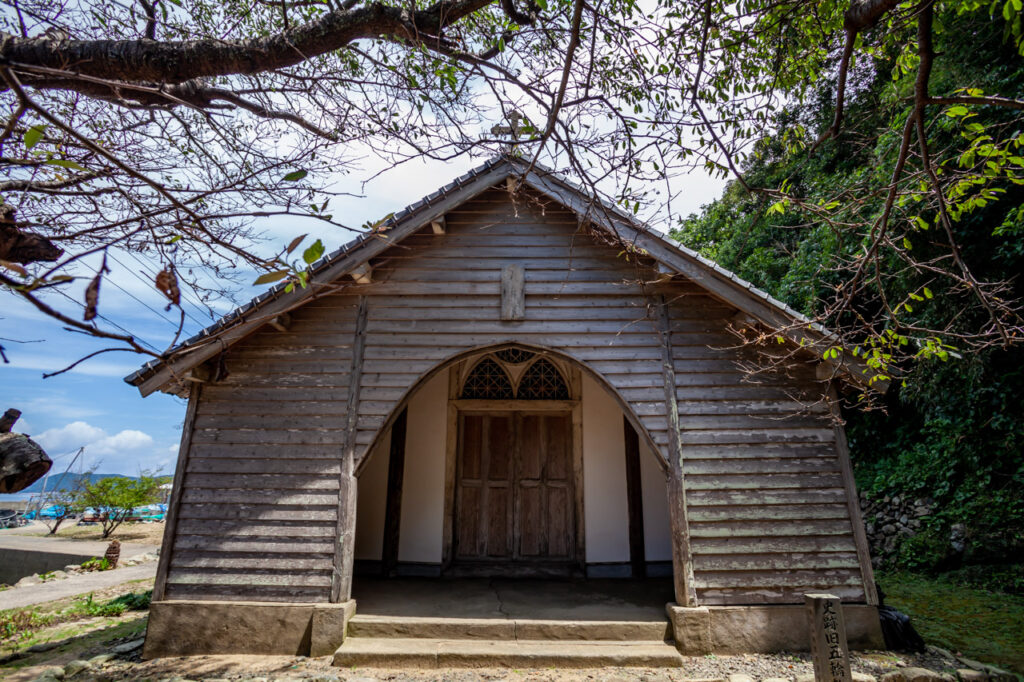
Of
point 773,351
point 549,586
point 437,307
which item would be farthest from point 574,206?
point 549,586

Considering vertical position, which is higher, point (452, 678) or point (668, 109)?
point (668, 109)

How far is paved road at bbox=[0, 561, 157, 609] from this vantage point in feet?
25.9

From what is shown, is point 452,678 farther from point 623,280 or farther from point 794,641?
point 623,280

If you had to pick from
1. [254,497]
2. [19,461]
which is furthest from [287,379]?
[19,461]

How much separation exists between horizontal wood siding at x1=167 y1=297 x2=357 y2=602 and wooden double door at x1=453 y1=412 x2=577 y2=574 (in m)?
2.58

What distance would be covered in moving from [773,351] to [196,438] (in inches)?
248

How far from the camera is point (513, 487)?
756 cm

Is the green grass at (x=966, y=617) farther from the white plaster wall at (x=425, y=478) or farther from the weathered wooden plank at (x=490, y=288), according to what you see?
the white plaster wall at (x=425, y=478)

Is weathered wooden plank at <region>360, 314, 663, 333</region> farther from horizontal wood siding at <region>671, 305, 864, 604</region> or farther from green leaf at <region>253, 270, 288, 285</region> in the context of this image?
green leaf at <region>253, 270, 288, 285</region>

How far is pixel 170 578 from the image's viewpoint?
5188mm

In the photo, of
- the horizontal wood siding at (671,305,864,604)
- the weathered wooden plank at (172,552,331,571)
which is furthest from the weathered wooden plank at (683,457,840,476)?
the weathered wooden plank at (172,552,331,571)

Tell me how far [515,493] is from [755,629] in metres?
3.52

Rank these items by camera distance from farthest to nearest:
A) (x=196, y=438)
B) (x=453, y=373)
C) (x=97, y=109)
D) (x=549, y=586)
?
1. (x=453, y=373)
2. (x=549, y=586)
3. (x=196, y=438)
4. (x=97, y=109)

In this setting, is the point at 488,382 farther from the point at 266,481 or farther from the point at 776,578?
the point at 776,578
